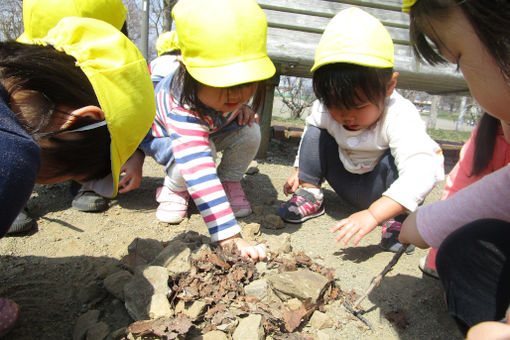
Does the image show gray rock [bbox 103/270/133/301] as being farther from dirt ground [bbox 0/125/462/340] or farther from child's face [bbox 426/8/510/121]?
child's face [bbox 426/8/510/121]

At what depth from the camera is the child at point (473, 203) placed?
0.72 m

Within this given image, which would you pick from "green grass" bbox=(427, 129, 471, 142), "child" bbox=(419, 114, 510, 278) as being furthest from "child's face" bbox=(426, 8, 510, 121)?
"green grass" bbox=(427, 129, 471, 142)

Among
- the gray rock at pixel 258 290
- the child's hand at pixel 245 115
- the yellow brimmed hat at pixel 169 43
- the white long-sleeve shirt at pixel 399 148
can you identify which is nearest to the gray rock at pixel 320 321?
the gray rock at pixel 258 290

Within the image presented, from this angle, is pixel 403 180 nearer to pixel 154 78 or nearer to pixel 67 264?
pixel 67 264

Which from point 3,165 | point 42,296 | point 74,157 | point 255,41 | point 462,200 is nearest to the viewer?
point 3,165

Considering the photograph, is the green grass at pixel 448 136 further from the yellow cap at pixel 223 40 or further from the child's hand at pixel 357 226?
the yellow cap at pixel 223 40

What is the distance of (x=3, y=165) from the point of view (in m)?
0.71

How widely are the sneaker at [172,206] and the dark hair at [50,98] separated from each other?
0.99m

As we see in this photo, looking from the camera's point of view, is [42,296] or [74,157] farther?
[42,296]

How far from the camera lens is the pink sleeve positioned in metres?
1.10

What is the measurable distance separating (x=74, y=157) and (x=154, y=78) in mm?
1605

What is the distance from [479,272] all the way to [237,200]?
1356 mm

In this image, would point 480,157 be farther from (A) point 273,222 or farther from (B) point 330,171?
(A) point 273,222

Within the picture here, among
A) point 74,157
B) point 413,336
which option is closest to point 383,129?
point 413,336
